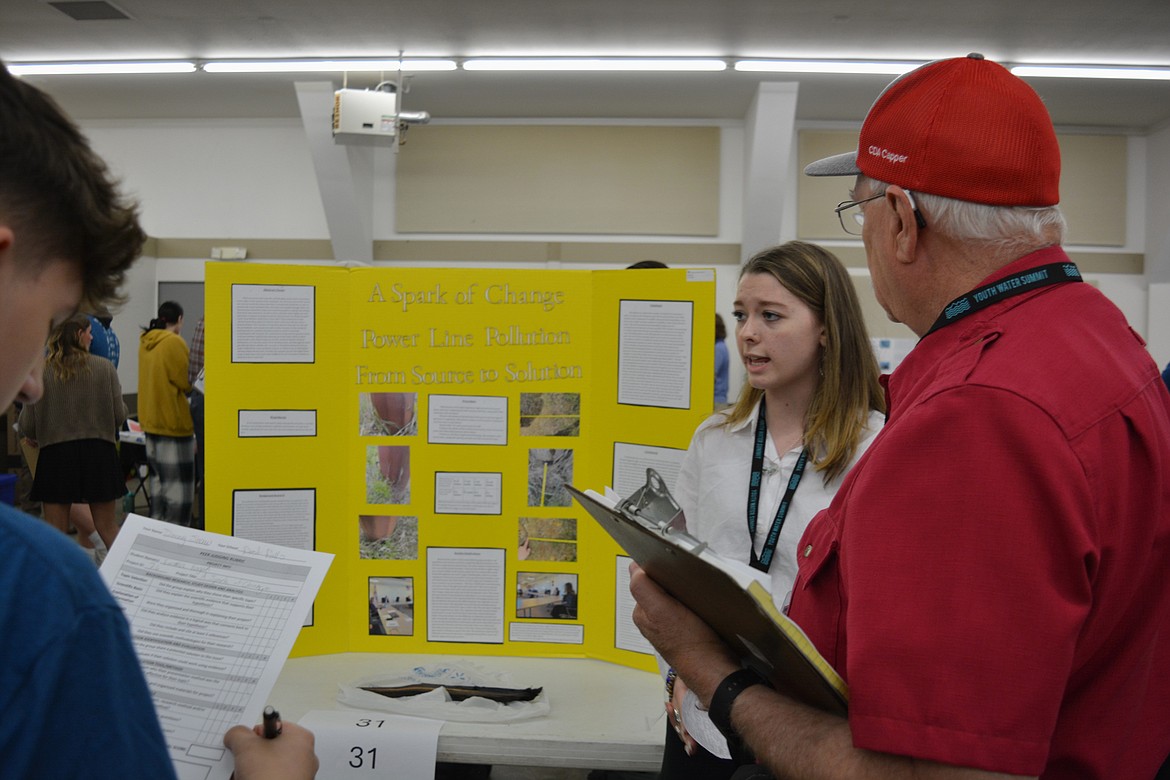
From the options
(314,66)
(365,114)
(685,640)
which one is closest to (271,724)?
(685,640)

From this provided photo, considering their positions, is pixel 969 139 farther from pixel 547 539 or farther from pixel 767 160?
pixel 767 160

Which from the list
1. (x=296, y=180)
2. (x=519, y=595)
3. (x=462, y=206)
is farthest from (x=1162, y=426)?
(x=296, y=180)

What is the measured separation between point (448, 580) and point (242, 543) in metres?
1.02

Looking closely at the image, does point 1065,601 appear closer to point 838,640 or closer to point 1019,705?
point 1019,705

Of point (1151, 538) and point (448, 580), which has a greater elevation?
point (1151, 538)

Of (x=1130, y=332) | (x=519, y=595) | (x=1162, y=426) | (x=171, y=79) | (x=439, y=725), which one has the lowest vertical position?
(x=439, y=725)

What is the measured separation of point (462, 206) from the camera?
902 cm

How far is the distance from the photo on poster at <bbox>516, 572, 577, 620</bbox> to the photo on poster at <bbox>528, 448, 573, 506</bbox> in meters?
0.22

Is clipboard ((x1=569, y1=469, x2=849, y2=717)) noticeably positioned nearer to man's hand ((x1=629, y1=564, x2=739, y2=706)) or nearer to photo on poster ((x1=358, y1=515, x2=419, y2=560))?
man's hand ((x1=629, y1=564, x2=739, y2=706))

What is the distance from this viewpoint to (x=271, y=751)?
42.0 inches

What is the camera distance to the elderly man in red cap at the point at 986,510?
78cm

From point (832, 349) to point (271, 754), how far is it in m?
1.45

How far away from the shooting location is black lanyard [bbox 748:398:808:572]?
184cm

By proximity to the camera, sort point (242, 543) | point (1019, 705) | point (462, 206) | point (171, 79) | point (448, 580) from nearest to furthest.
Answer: point (1019, 705) → point (242, 543) → point (448, 580) → point (171, 79) → point (462, 206)
